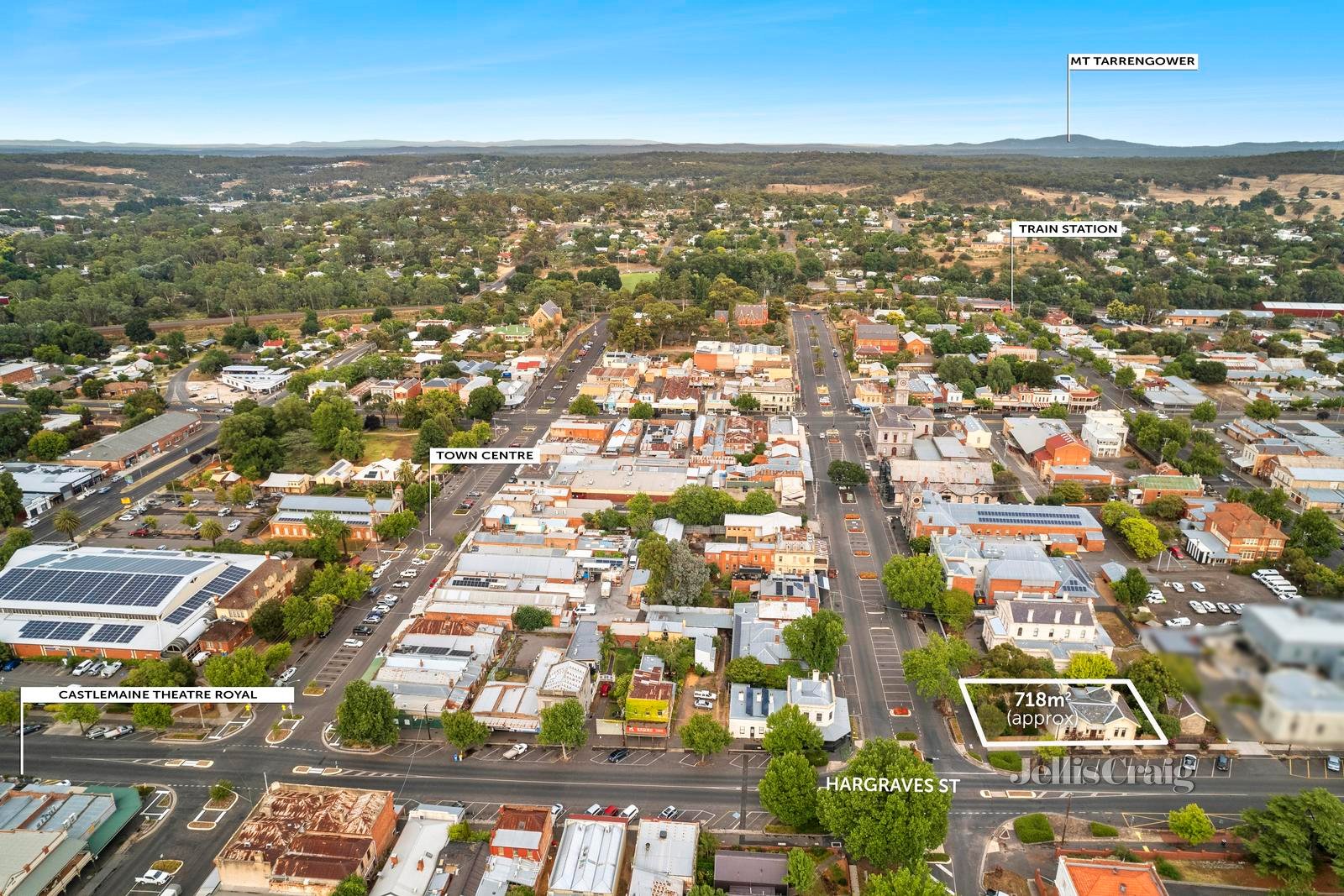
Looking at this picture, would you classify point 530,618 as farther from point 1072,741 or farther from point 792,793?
point 1072,741

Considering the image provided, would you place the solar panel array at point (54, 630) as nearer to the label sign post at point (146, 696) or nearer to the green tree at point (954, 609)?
the label sign post at point (146, 696)

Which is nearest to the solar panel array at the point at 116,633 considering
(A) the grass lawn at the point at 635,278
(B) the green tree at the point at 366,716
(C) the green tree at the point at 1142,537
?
(B) the green tree at the point at 366,716

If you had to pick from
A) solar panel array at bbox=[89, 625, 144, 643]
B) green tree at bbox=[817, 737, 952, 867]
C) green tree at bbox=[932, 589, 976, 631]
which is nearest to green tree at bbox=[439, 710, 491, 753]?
green tree at bbox=[817, 737, 952, 867]

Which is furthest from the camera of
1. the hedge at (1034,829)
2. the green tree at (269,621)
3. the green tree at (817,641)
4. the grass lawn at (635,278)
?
the grass lawn at (635,278)

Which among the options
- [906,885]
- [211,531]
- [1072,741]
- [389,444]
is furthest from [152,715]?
[1072,741]

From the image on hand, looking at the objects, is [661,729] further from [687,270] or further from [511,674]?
[687,270]
